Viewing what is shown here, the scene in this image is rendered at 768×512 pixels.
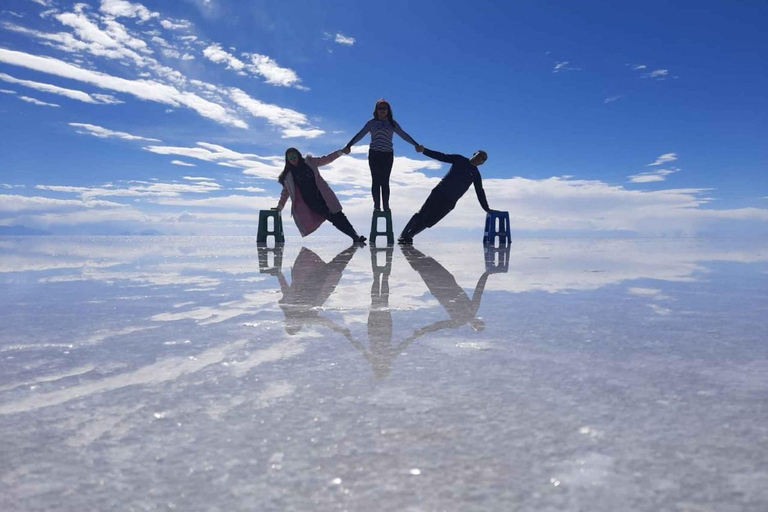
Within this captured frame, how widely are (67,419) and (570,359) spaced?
1422 mm

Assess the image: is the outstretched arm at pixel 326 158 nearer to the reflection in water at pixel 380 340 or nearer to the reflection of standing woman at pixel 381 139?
the reflection of standing woman at pixel 381 139

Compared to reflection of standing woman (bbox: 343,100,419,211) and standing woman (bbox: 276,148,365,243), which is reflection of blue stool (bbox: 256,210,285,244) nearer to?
standing woman (bbox: 276,148,365,243)

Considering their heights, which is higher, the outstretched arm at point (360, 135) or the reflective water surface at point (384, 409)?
the outstretched arm at point (360, 135)

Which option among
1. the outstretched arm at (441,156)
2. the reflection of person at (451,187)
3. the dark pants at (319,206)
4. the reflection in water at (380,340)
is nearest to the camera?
the reflection in water at (380,340)

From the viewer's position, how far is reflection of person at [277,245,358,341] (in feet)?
7.26

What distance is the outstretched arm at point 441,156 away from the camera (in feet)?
29.2

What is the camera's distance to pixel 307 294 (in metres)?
3.16

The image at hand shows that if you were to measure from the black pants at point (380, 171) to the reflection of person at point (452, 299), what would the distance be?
4537 mm

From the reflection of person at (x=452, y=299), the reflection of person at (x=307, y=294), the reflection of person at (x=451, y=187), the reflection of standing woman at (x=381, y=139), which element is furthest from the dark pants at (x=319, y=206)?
the reflection of person at (x=452, y=299)

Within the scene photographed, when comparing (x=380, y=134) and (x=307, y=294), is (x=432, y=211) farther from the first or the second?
(x=307, y=294)

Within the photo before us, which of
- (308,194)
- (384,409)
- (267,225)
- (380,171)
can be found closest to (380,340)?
(384,409)

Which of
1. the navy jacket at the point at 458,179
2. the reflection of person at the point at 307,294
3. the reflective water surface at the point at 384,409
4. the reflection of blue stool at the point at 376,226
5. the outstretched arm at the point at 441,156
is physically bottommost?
the reflective water surface at the point at 384,409

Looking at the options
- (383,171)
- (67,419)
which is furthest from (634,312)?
(383,171)

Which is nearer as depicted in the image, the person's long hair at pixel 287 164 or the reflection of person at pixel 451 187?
the reflection of person at pixel 451 187
